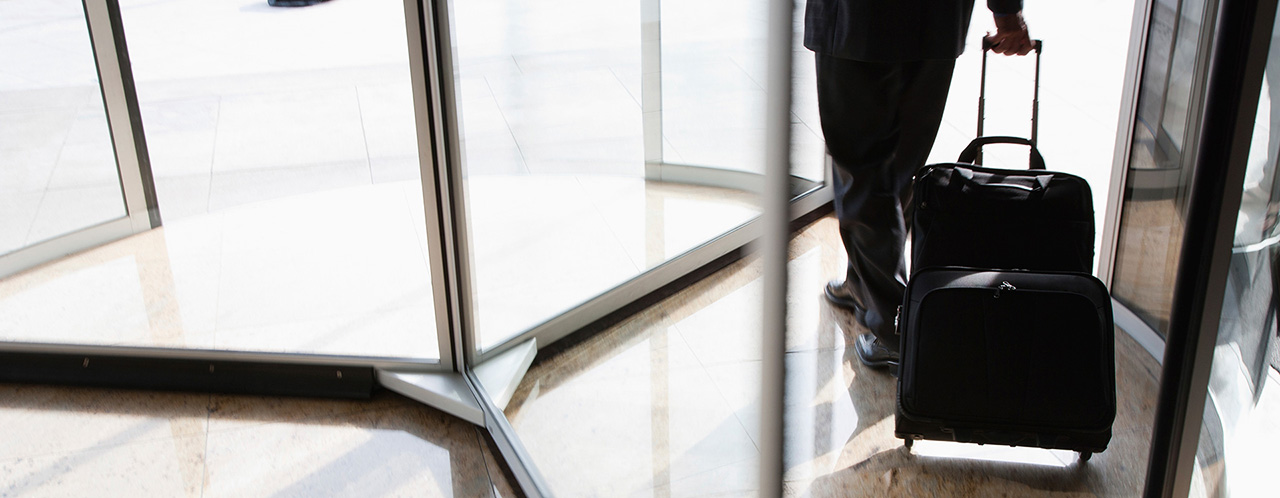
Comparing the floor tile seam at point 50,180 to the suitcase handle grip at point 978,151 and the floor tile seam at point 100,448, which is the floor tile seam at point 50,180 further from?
the suitcase handle grip at point 978,151

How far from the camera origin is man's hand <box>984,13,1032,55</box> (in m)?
2.01

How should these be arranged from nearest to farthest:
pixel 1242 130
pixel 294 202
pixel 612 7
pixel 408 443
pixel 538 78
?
pixel 1242 130 < pixel 612 7 < pixel 538 78 < pixel 408 443 < pixel 294 202

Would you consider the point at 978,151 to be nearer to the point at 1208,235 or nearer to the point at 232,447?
the point at 1208,235

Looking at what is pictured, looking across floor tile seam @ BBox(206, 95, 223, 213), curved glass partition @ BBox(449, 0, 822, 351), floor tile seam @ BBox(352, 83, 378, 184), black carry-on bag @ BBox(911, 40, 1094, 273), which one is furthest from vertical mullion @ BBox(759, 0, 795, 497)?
floor tile seam @ BBox(206, 95, 223, 213)

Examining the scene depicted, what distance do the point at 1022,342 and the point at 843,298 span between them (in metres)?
0.63

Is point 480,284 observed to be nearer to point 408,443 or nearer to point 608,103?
point 408,443

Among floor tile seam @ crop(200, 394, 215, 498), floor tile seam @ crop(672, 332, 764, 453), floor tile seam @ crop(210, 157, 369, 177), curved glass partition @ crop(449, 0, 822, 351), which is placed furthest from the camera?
floor tile seam @ crop(210, 157, 369, 177)

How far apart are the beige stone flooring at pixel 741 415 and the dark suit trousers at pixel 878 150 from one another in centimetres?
10

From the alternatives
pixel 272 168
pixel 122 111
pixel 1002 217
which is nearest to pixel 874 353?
pixel 1002 217

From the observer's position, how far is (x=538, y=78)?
1729mm

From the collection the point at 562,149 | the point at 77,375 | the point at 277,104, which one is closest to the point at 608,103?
the point at 562,149

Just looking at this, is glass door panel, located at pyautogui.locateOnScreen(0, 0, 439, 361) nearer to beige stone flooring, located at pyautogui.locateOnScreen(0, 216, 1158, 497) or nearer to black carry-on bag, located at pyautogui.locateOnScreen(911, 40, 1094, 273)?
beige stone flooring, located at pyautogui.locateOnScreen(0, 216, 1158, 497)

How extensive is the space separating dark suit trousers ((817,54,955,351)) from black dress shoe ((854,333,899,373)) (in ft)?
0.06

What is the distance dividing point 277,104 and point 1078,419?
1684 millimetres
